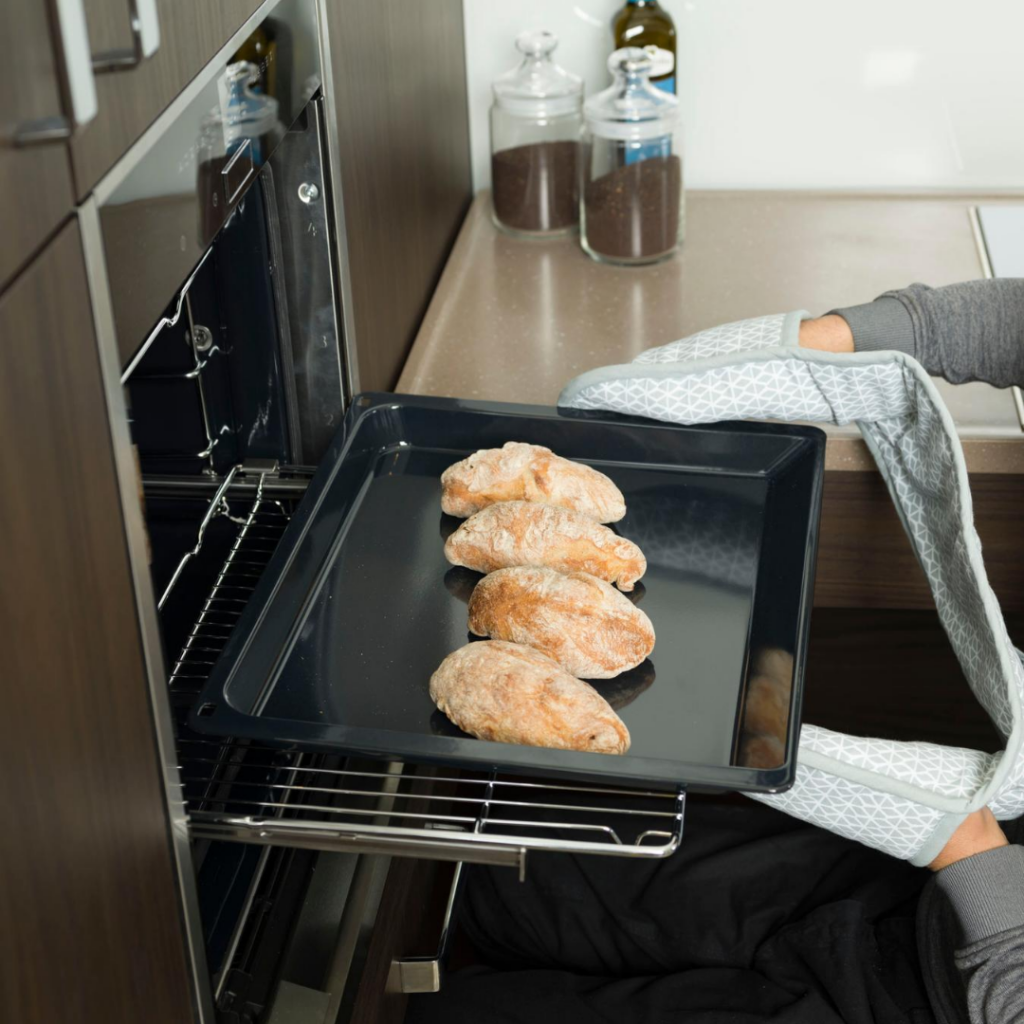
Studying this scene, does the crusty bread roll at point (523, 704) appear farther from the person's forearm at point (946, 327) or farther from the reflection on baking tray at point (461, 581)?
the person's forearm at point (946, 327)

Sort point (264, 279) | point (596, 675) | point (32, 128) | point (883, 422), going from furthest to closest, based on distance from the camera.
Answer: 1. point (883, 422)
2. point (264, 279)
3. point (596, 675)
4. point (32, 128)

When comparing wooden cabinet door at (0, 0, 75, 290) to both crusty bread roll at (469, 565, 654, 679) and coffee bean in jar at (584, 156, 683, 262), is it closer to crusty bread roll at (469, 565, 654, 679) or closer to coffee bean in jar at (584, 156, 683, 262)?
crusty bread roll at (469, 565, 654, 679)

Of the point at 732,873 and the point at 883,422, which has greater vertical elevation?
the point at 883,422

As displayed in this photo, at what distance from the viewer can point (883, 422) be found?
1177 millimetres

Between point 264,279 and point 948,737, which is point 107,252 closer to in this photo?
point 264,279

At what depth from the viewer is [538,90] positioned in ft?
5.46

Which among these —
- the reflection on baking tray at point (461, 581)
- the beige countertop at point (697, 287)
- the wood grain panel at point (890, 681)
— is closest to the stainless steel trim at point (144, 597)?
the reflection on baking tray at point (461, 581)

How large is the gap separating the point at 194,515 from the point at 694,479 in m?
0.47

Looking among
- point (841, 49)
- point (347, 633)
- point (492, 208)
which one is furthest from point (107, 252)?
point (841, 49)

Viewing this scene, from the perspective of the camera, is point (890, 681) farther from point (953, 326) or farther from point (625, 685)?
point (625, 685)

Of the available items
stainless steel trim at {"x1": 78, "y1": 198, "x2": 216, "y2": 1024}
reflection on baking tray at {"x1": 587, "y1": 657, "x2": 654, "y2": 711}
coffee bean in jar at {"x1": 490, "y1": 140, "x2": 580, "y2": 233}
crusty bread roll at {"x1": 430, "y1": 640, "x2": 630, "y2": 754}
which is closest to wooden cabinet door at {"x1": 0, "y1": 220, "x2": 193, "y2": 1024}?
stainless steel trim at {"x1": 78, "y1": 198, "x2": 216, "y2": 1024}


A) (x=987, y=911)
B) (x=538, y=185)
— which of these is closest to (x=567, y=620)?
(x=987, y=911)

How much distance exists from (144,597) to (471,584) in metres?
0.37

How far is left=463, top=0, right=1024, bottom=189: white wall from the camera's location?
1.71 metres
